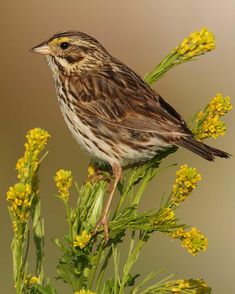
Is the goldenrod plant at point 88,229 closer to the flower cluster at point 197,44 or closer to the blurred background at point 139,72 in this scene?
the flower cluster at point 197,44

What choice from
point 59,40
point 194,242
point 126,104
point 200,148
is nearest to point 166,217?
point 194,242

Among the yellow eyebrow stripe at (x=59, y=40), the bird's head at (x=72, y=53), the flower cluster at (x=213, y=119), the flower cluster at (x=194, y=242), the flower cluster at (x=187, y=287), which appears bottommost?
the flower cluster at (x=187, y=287)

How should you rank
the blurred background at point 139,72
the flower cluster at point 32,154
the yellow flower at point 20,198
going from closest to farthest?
the yellow flower at point 20,198
the flower cluster at point 32,154
the blurred background at point 139,72

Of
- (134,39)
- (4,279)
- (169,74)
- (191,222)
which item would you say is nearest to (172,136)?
(4,279)

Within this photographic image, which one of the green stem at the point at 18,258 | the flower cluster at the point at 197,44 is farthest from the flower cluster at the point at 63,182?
the flower cluster at the point at 197,44

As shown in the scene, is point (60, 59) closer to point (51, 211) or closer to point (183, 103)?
point (51, 211)

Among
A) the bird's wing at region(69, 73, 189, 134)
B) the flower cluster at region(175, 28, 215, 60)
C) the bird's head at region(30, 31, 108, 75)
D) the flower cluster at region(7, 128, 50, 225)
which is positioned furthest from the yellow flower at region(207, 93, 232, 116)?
the bird's head at region(30, 31, 108, 75)
